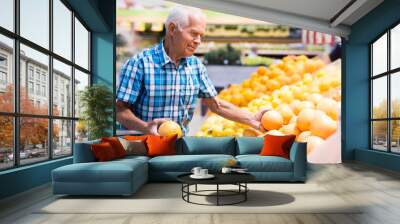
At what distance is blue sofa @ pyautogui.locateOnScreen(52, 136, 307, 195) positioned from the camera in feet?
14.6

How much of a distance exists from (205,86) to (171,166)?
3.53 metres

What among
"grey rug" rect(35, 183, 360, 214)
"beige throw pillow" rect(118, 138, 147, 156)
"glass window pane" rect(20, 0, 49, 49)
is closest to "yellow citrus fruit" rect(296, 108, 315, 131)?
"grey rug" rect(35, 183, 360, 214)

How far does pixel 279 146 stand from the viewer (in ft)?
19.1

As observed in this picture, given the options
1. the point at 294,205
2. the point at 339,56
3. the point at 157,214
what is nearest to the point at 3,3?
the point at 157,214

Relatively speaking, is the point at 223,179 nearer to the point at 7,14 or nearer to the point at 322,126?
the point at 7,14

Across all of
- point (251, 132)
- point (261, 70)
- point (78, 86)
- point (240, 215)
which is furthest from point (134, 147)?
point (261, 70)

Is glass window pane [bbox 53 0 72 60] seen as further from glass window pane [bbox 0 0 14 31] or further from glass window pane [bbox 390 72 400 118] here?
glass window pane [bbox 390 72 400 118]

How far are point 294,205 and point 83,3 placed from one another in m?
4.58

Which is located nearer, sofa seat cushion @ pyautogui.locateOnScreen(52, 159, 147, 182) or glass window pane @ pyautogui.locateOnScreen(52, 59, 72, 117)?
sofa seat cushion @ pyautogui.locateOnScreen(52, 159, 147, 182)

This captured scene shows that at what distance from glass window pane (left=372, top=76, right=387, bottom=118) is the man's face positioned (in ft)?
12.6

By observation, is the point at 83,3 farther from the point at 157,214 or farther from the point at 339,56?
the point at 339,56

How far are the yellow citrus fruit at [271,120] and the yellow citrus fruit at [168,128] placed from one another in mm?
1719

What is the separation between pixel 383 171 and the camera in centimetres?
693

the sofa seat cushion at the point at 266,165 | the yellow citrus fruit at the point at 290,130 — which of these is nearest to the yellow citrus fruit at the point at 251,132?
the yellow citrus fruit at the point at 290,130
